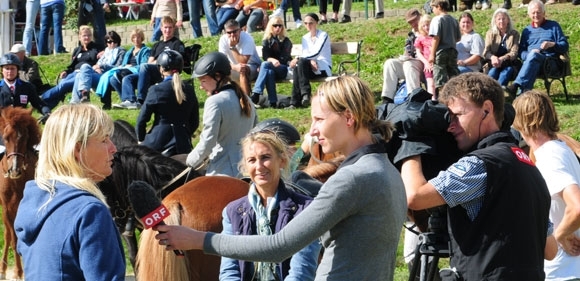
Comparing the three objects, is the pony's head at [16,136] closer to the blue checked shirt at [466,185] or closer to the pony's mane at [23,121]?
the pony's mane at [23,121]

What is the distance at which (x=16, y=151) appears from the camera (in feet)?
33.5

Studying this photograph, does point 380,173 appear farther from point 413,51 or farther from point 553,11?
point 553,11

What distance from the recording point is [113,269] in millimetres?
3879

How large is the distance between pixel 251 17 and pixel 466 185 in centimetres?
1721

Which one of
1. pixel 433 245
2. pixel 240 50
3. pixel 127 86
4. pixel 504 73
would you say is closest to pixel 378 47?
pixel 240 50

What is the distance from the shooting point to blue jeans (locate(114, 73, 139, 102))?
17.5 metres

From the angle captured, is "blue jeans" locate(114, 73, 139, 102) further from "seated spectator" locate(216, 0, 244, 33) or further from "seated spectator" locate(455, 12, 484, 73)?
"seated spectator" locate(455, 12, 484, 73)

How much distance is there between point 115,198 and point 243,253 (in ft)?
15.8

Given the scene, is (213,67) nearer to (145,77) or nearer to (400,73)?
(400,73)

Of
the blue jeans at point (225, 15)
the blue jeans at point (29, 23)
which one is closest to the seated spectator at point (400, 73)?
the blue jeans at point (225, 15)

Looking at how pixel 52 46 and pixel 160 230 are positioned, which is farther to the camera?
pixel 52 46

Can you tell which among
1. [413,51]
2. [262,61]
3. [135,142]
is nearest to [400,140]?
[135,142]

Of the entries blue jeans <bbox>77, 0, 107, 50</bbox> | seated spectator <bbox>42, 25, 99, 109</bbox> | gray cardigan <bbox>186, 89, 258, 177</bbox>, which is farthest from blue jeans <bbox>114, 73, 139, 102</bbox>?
gray cardigan <bbox>186, 89, 258, 177</bbox>

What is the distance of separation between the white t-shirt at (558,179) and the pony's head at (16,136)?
5844 mm
